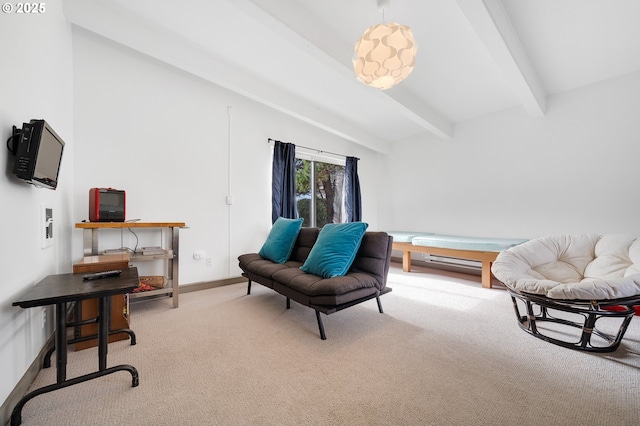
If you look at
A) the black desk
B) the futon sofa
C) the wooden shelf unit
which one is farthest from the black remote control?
the futon sofa

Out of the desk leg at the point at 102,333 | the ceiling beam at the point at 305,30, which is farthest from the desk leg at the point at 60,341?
the ceiling beam at the point at 305,30

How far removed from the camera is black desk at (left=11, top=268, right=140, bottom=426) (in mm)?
1101

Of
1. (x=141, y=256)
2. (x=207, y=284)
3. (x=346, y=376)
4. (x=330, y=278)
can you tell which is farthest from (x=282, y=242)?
(x=346, y=376)

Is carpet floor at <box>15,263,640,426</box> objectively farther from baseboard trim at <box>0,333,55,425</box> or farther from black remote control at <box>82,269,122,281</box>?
black remote control at <box>82,269,122,281</box>

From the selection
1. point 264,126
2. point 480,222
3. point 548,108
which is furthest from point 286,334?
point 548,108

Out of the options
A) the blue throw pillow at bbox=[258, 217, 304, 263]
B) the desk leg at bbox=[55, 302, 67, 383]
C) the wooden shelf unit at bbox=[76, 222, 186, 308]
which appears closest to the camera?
the desk leg at bbox=[55, 302, 67, 383]

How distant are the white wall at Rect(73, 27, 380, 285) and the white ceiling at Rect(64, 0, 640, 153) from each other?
492 mm

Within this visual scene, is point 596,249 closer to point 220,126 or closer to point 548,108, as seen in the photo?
point 548,108

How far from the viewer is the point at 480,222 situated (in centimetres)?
413

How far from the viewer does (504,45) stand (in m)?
2.20

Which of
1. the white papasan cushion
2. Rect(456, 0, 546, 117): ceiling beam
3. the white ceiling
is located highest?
the white ceiling

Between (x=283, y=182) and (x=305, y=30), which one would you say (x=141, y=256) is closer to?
(x=283, y=182)

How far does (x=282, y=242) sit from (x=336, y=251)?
0.90 meters

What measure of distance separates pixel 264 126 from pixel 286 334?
298 cm
